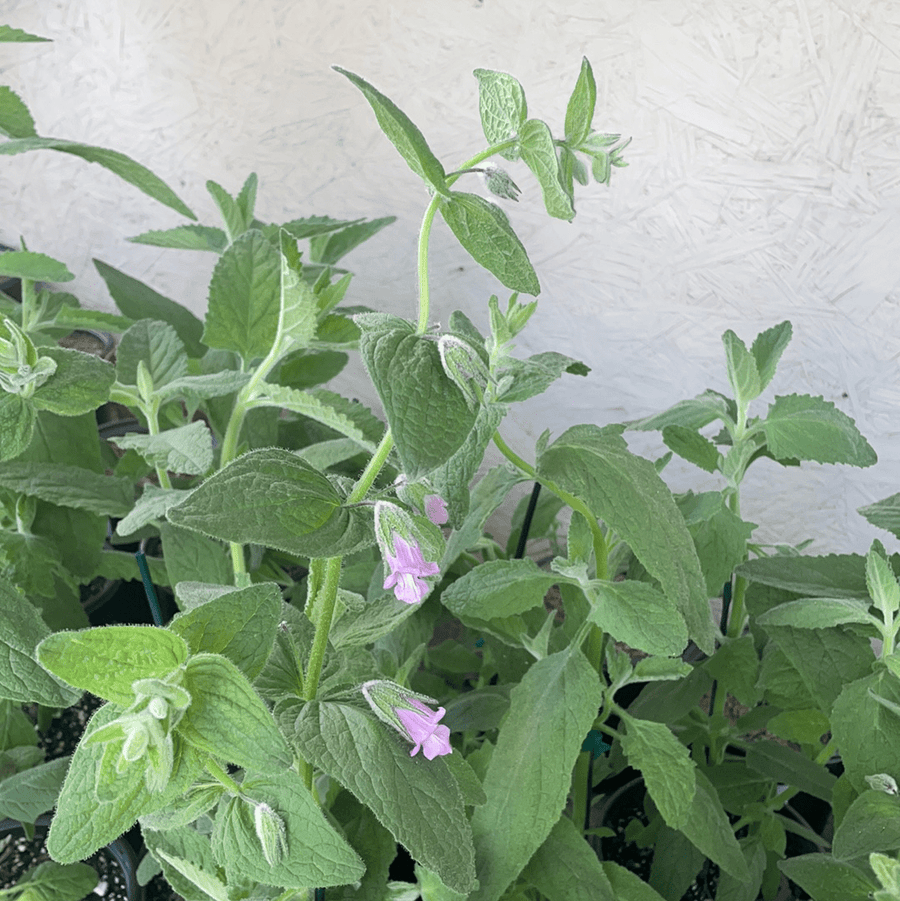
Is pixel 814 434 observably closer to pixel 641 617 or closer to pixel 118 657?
pixel 641 617

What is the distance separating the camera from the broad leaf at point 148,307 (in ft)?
2.25

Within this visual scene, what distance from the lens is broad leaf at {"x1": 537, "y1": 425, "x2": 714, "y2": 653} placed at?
0.35 metres

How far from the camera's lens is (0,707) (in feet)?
1.76

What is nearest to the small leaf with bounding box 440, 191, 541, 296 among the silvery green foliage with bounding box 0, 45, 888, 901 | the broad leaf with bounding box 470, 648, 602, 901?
the silvery green foliage with bounding box 0, 45, 888, 901

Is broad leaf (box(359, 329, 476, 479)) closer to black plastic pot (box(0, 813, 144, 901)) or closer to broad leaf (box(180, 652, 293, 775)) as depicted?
broad leaf (box(180, 652, 293, 775))

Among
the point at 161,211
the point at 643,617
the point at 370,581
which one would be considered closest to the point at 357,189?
the point at 161,211

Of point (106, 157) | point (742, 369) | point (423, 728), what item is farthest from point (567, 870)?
point (106, 157)

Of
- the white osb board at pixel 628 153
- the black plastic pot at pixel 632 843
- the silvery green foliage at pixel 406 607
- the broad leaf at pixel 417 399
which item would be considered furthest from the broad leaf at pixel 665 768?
the white osb board at pixel 628 153

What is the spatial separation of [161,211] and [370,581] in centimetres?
58

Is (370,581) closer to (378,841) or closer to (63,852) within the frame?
(378,841)

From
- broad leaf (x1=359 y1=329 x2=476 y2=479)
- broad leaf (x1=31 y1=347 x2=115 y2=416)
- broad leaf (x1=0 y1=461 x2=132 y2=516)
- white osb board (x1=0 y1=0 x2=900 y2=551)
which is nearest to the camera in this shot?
broad leaf (x1=359 y1=329 x2=476 y2=479)

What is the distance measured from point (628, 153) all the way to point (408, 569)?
470 mm

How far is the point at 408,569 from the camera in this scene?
297 mm

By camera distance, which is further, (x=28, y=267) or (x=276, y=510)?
(x=28, y=267)
